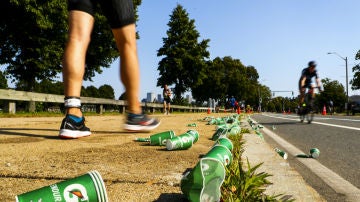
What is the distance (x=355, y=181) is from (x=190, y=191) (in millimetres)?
1672

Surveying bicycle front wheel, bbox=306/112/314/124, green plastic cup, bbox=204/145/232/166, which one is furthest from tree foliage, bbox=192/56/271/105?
green plastic cup, bbox=204/145/232/166

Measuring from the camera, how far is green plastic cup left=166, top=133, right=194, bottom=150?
320 centimetres

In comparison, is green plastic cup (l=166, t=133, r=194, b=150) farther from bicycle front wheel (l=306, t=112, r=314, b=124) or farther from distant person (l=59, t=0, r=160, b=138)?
bicycle front wheel (l=306, t=112, r=314, b=124)

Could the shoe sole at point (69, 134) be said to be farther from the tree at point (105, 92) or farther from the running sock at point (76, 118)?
the tree at point (105, 92)

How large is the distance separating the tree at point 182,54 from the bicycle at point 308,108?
33.8 meters

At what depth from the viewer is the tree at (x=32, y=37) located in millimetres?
19750

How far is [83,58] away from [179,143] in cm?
110

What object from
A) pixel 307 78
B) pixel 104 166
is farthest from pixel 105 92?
pixel 104 166

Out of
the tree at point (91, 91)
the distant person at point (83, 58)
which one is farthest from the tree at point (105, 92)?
the distant person at point (83, 58)

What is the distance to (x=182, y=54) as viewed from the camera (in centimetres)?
4669

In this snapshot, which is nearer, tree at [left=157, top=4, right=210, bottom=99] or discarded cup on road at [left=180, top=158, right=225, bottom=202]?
discarded cup on road at [left=180, top=158, right=225, bottom=202]

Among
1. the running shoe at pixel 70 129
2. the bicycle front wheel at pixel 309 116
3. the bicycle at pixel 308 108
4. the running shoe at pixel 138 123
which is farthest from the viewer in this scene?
the bicycle at pixel 308 108

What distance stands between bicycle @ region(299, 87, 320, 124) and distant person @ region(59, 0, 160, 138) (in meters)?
10.2

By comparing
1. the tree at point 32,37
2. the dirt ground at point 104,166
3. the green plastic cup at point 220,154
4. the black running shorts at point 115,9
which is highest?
the tree at point 32,37
